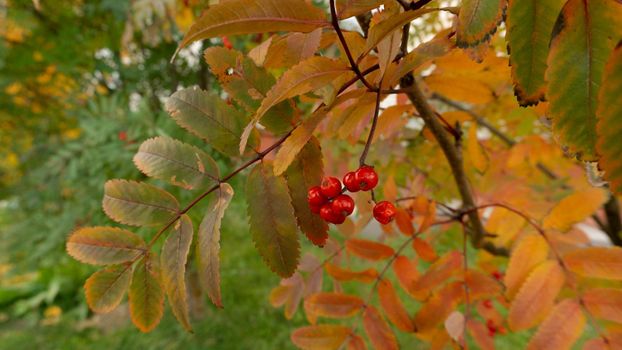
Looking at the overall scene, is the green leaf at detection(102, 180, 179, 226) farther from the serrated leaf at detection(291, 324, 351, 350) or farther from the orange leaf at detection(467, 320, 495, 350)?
the orange leaf at detection(467, 320, 495, 350)

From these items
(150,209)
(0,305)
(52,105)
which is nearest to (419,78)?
(150,209)

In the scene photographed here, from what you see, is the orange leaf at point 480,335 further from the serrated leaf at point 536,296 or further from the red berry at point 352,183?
the red berry at point 352,183

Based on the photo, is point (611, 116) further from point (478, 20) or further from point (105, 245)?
point (105, 245)

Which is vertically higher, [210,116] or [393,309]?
[210,116]

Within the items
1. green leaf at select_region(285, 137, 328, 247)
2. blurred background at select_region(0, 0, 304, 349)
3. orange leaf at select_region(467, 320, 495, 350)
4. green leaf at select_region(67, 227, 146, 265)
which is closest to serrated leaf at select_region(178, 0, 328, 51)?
green leaf at select_region(285, 137, 328, 247)

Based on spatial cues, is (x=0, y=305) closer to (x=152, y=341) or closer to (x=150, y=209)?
(x=152, y=341)

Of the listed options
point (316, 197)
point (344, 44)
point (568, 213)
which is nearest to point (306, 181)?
point (316, 197)

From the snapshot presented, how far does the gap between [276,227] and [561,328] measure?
0.41m

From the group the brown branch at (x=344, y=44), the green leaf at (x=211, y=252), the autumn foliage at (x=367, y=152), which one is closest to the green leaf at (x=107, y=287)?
the autumn foliage at (x=367, y=152)

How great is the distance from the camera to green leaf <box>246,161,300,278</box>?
379 millimetres

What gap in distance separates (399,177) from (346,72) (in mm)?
772

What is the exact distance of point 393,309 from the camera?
0.66 m

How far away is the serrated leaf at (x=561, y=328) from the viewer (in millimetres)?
507

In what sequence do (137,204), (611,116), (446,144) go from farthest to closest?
(446,144)
(137,204)
(611,116)
